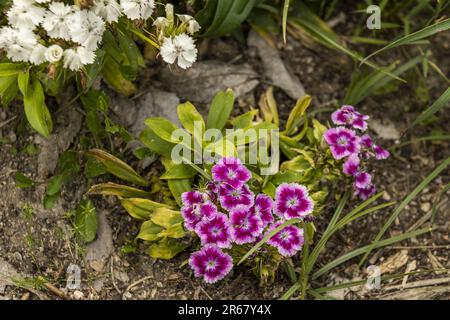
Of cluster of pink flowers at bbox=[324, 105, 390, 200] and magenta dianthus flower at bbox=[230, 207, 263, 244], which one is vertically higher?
cluster of pink flowers at bbox=[324, 105, 390, 200]

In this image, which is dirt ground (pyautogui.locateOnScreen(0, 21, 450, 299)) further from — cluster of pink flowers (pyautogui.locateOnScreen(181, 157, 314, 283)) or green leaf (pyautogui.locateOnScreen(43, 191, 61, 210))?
cluster of pink flowers (pyautogui.locateOnScreen(181, 157, 314, 283))

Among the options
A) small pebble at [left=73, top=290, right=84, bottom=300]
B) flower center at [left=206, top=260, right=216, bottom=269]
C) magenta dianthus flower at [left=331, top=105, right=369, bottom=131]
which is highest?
magenta dianthus flower at [left=331, top=105, right=369, bottom=131]

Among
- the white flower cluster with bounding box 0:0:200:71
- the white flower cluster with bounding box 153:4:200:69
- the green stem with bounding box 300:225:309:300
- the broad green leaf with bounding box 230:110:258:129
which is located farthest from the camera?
the broad green leaf with bounding box 230:110:258:129

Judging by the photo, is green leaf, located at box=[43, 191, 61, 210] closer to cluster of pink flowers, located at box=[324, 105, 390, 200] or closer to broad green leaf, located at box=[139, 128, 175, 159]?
broad green leaf, located at box=[139, 128, 175, 159]

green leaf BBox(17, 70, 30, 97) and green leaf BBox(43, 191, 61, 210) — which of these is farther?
green leaf BBox(43, 191, 61, 210)

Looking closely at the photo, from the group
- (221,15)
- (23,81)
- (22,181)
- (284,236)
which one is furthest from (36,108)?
(284,236)

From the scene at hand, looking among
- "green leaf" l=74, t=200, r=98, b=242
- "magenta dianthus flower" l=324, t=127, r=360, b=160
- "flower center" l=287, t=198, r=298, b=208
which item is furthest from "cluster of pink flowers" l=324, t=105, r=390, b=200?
"green leaf" l=74, t=200, r=98, b=242

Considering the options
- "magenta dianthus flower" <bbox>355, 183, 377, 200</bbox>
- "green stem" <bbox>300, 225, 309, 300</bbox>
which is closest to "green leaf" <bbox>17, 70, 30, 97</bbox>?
"green stem" <bbox>300, 225, 309, 300</bbox>

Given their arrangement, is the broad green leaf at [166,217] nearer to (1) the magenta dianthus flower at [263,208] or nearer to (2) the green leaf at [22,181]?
(1) the magenta dianthus flower at [263,208]

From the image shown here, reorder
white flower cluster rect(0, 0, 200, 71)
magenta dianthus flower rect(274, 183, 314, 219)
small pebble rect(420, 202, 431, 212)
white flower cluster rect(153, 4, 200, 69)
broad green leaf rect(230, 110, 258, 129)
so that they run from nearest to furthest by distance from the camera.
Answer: white flower cluster rect(0, 0, 200, 71)
white flower cluster rect(153, 4, 200, 69)
magenta dianthus flower rect(274, 183, 314, 219)
broad green leaf rect(230, 110, 258, 129)
small pebble rect(420, 202, 431, 212)
